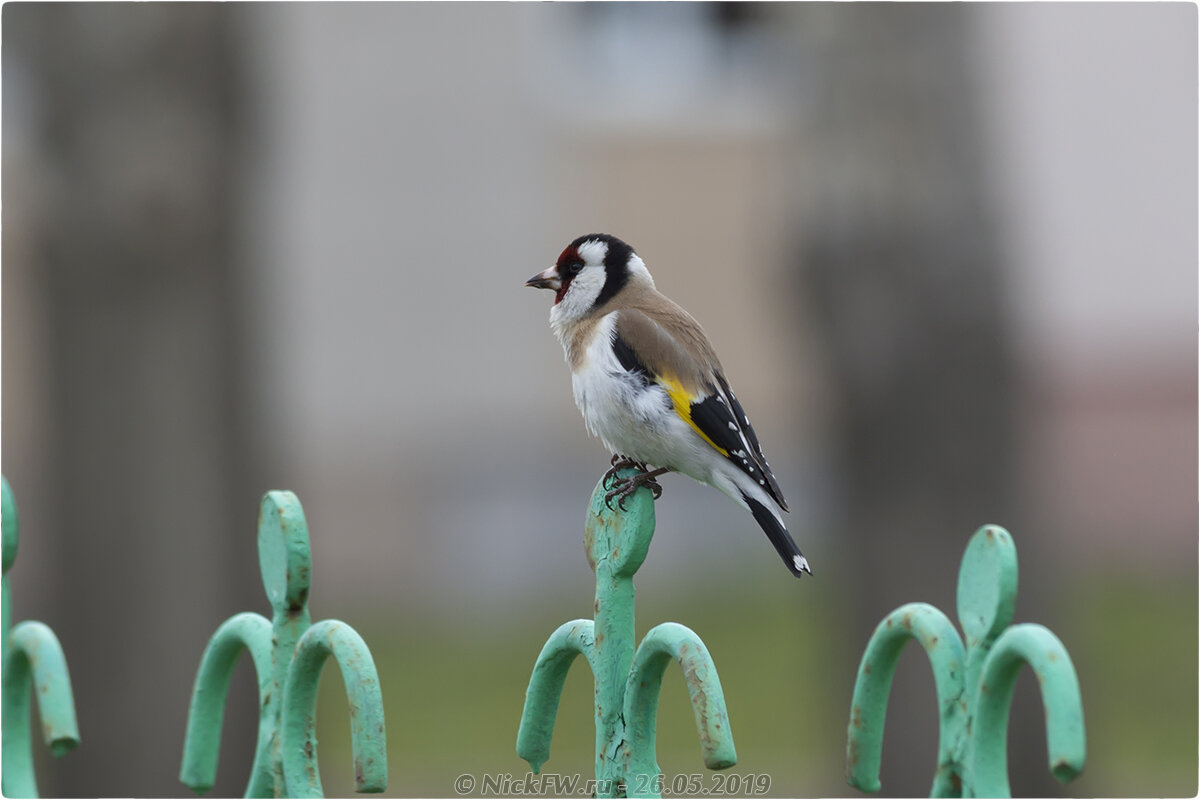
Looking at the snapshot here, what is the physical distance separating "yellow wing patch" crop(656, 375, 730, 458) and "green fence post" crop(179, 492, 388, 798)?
2.73ft

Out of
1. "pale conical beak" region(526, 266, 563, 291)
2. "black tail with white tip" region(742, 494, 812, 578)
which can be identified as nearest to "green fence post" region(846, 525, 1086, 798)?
"black tail with white tip" region(742, 494, 812, 578)

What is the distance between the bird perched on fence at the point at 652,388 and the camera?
112 inches

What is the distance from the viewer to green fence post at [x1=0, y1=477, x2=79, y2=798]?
8.54 ft

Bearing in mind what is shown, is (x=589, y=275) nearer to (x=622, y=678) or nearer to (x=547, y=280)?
(x=547, y=280)

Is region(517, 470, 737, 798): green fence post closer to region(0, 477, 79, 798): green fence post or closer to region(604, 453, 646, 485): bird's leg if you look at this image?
region(604, 453, 646, 485): bird's leg

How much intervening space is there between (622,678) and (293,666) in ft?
1.83

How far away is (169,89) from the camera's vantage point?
5.06 metres

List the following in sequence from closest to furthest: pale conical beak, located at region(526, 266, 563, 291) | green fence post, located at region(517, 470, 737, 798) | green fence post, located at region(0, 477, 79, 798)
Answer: green fence post, located at region(517, 470, 737, 798) → green fence post, located at region(0, 477, 79, 798) → pale conical beak, located at region(526, 266, 563, 291)

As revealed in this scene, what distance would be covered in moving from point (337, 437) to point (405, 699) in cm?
446

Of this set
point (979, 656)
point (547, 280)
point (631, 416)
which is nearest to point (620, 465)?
point (631, 416)

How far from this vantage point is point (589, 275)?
2.92m

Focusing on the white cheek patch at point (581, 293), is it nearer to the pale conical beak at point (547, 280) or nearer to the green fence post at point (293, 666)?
the pale conical beak at point (547, 280)

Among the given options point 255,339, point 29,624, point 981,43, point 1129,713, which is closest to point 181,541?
point 255,339

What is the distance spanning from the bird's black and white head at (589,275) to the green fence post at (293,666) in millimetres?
672
